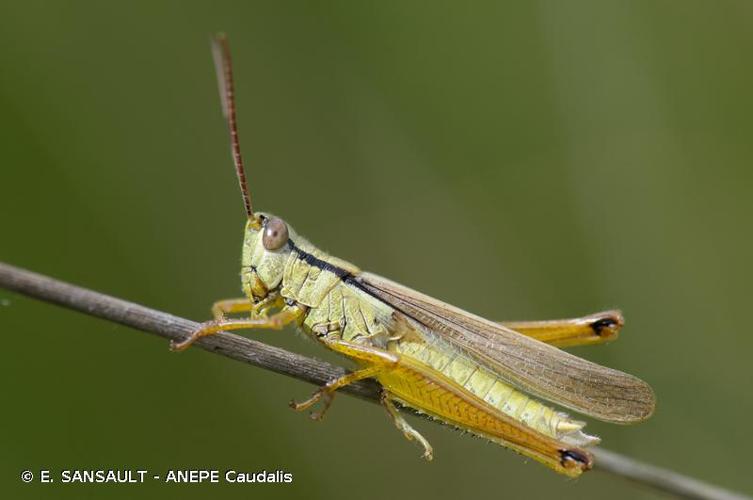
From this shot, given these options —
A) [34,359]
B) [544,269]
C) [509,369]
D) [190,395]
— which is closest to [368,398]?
[509,369]

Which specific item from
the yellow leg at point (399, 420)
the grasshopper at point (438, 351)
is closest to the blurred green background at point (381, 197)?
the grasshopper at point (438, 351)

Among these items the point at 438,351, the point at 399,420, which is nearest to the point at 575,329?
the point at 438,351

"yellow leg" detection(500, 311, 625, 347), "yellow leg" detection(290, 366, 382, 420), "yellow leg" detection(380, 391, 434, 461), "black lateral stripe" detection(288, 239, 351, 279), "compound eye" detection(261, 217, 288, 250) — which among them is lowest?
"yellow leg" detection(380, 391, 434, 461)

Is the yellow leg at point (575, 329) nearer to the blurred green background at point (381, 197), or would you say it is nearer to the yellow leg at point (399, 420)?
the yellow leg at point (399, 420)

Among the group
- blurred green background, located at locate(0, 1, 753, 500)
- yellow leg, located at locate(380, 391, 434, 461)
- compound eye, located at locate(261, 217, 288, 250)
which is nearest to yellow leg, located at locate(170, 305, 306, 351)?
compound eye, located at locate(261, 217, 288, 250)

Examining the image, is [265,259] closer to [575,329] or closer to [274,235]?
[274,235]

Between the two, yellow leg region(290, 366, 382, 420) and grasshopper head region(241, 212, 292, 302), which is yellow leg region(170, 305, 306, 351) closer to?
grasshopper head region(241, 212, 292, 302)

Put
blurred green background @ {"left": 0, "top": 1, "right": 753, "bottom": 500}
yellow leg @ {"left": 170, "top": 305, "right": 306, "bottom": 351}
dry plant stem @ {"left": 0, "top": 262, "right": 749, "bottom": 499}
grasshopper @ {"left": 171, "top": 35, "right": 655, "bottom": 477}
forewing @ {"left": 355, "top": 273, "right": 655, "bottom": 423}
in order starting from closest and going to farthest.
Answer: dry plant stem @ {"left": 0, "top": 262, "right": 749, "bottom": 499}
yellow leg @ {"left": 170, "top": 305, "right": 306, "bottom": 351}
grasshopper @ {"left": 171, "top": 35, "right": 655, "bottom": 477}
forewing @ {"left": 355, "top": 273, "right": 655, "bottom": 423}
blurred green background @ {"left": 0, "top": 1, "right": 753, "bottom": 500}
